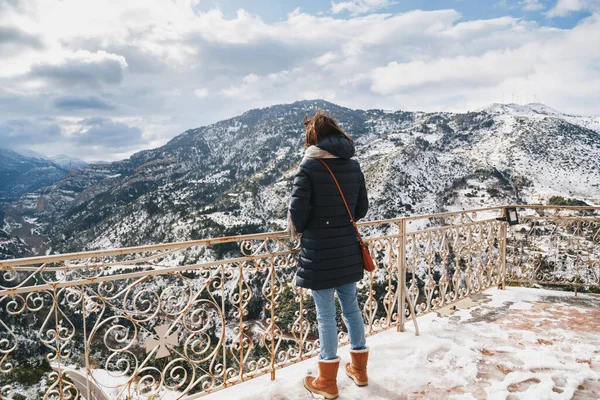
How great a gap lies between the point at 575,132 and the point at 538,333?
4451 inches

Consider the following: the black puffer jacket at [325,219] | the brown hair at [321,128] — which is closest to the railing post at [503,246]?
the black puffer jacket at [325,219]

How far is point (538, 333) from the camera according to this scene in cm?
374

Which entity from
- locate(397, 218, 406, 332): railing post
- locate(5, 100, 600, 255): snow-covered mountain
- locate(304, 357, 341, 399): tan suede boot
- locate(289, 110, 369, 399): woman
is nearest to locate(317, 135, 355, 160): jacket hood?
locate(289, 110, 369, 399): woman

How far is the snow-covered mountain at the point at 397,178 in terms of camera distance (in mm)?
64750

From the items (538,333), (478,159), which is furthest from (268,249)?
(478,159)

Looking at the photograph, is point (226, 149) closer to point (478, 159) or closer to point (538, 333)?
point (478, 159)

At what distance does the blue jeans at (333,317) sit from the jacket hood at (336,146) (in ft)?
3.09

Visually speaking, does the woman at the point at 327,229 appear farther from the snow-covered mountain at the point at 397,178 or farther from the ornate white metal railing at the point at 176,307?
the snow-covered mountain at the point at 397,178

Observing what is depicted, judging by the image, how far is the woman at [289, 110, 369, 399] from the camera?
2.34m

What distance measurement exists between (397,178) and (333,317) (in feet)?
213

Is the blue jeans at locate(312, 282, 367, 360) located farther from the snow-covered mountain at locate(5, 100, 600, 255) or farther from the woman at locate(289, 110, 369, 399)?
the snow-covered mountain at locate(5, 100, 600, 255)

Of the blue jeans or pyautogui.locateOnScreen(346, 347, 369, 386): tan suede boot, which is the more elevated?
the blue jeans

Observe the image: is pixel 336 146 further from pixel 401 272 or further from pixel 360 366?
pixel 401 272

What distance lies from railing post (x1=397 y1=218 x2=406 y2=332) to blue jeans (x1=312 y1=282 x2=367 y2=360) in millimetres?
1366
